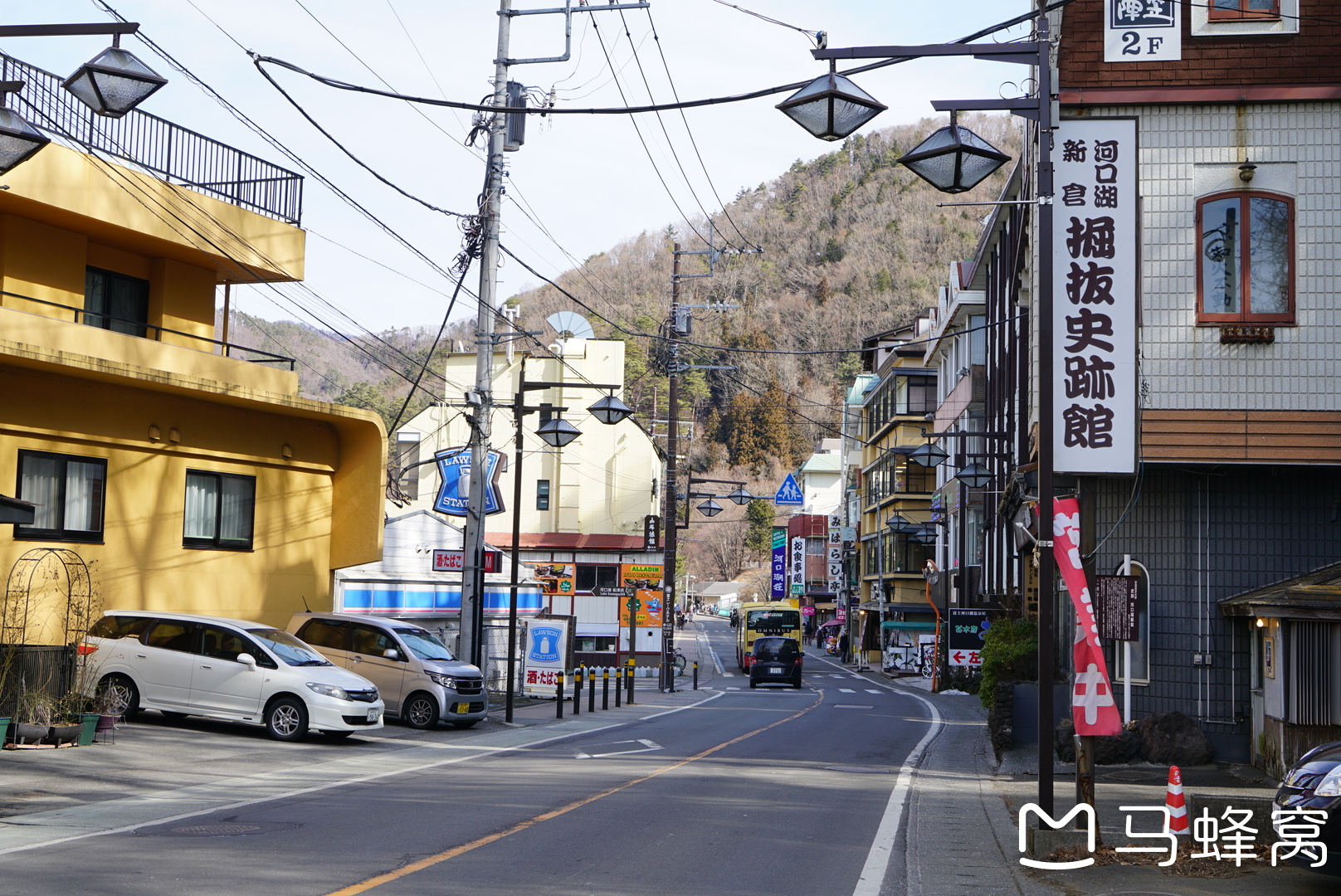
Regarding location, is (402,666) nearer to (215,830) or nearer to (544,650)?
(544,650)

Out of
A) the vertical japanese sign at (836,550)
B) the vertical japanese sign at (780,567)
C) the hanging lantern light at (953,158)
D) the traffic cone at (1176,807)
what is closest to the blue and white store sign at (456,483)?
the hanging lantern light at (953,158)

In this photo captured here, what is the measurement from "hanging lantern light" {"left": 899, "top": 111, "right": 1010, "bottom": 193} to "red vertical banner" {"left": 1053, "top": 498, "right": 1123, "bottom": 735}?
2971 mm

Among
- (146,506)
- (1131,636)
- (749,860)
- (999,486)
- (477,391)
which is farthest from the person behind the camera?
(999,486)

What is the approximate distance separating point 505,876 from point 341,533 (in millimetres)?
17049

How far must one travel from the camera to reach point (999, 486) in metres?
34.4

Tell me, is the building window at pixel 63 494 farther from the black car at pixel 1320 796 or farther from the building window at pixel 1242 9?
the building window at pixel 1242 9

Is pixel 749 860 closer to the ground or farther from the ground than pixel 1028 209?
closer to the ground

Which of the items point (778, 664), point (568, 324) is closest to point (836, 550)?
point (778, 664)

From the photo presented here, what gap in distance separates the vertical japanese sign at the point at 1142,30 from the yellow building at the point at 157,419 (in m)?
15.1

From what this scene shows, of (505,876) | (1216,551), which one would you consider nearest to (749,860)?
(505,876)

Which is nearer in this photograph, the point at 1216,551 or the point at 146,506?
the point at 1216,551

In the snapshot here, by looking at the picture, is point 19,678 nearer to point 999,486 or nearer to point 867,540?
point 999,486

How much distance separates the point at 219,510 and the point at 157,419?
7.54ft

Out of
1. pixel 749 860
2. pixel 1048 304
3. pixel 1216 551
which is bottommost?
pixel 749 860
